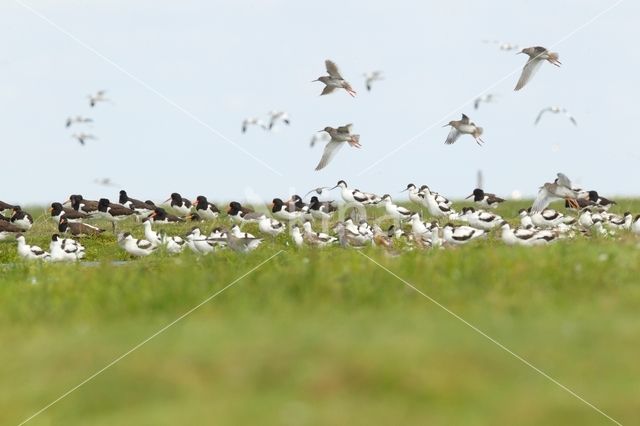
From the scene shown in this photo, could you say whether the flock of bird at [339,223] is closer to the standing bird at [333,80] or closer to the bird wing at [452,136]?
the bird wing at [452,136]

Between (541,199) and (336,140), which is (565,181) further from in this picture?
(336,140)

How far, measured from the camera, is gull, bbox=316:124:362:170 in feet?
113

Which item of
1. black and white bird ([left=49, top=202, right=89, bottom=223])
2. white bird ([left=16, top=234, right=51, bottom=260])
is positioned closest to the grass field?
white bird ([left=16, top=234, right=51, bottom=260])

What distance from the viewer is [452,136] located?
39594 millimetres

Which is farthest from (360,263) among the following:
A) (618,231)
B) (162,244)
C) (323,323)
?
(618,231)

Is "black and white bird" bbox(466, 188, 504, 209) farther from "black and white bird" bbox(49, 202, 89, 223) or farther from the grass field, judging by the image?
the grass field

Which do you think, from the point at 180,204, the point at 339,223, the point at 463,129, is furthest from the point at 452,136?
the point at 180,204

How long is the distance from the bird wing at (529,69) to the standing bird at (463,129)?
14.5ft

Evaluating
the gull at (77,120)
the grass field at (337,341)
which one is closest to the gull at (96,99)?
the gull at (77,120)

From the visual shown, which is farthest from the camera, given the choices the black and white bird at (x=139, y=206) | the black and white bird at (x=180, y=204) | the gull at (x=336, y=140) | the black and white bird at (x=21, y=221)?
the black and white bird at (x=180, y=204)

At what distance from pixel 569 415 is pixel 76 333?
7.89 m

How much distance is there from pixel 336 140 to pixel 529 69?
23.8 ft

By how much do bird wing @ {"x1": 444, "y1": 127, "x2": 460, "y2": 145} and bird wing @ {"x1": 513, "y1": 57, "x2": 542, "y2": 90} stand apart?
5.80m

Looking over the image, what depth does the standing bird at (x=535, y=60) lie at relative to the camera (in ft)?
110
